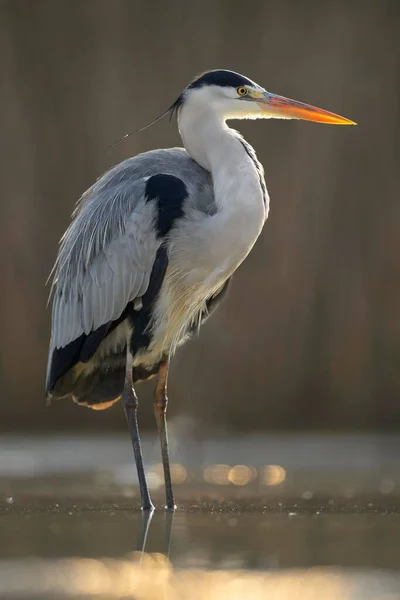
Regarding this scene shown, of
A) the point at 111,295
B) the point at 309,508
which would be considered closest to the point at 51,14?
the point at 111,295

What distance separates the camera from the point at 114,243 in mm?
6426

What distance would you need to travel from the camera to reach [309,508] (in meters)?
5.96

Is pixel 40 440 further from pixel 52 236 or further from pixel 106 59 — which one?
pixel 106 59

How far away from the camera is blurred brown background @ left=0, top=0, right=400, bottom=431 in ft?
33.3

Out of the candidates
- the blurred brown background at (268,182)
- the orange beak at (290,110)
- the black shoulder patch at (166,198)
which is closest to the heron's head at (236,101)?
the orange beak at (290,110)

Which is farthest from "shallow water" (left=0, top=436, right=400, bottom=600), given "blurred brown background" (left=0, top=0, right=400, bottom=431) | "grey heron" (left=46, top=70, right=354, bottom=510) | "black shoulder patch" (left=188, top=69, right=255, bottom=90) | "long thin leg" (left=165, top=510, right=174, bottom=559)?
"black shoulder patch" (left=188, top=69, right=255, bottom=90)

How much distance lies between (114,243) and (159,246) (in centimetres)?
26

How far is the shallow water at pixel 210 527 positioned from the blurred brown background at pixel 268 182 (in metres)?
1.46

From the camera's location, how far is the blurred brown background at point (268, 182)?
10.1 metres

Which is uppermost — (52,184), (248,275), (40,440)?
(52,184)

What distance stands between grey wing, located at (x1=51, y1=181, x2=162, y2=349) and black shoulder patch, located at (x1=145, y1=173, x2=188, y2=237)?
4 centimetres

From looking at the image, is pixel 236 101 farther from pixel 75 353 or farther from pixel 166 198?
pixel 75 353

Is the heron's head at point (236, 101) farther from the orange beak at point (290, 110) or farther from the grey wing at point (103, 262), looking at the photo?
the grey wing at point (103, 262)

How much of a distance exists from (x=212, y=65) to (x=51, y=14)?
1.27 m
